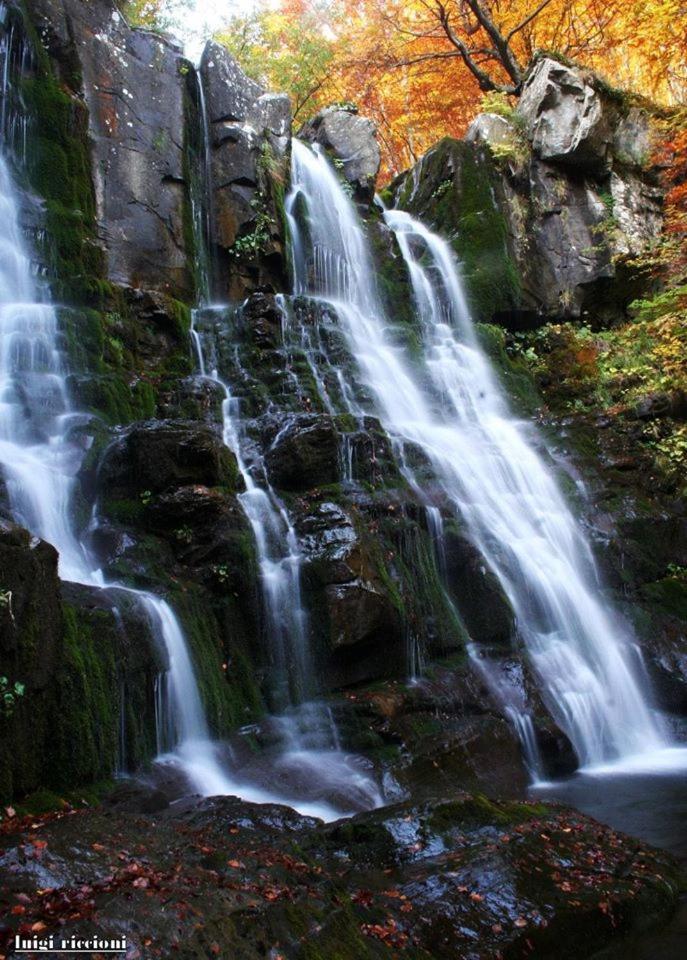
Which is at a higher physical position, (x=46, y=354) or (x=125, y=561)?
(x=46, y=354)

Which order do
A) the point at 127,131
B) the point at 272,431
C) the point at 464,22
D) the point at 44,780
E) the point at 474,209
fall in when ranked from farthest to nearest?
the point at 464,22 < the point at 474,209 < the point at 127,131 < the point at 272,431 < the point at 44,780

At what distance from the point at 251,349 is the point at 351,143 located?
1022 centimetres

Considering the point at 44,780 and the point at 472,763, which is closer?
the point at 44,780

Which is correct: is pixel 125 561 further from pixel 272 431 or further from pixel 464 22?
pixel 464 22

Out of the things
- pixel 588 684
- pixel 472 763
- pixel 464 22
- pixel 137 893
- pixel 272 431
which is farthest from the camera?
pixel 464 22

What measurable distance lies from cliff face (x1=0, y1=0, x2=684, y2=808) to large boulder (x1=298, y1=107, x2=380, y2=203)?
7 centimetres

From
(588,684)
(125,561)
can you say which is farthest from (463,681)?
(125,561)

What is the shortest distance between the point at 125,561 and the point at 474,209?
14713 mm

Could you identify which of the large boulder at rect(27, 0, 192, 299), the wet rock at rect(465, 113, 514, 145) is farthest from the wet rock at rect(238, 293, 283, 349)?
the wet rock at rect(465, 113, 514, 145)

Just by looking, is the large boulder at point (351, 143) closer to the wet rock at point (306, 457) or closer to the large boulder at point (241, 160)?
the large boulder at point (241, 160)

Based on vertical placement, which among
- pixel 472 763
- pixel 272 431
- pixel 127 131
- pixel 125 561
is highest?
pixel 127 131

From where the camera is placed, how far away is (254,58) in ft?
80.8

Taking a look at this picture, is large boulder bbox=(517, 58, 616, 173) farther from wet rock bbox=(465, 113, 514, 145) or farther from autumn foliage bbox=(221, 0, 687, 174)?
autumn foliage bbox=(221, 0, 687, 174)

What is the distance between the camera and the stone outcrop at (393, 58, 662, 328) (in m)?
18.3
